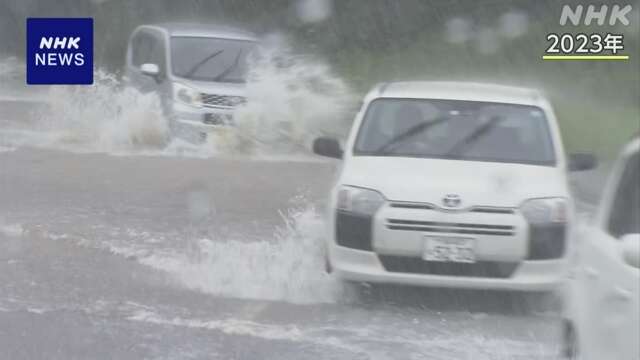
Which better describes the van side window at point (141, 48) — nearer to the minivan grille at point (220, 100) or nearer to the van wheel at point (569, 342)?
the minivan grille at point (220, 100)

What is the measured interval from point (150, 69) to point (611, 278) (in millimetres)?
9180

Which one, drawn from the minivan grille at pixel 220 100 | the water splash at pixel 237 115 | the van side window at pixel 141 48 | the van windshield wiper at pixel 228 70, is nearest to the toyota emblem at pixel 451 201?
the water splash at pixel 237 115

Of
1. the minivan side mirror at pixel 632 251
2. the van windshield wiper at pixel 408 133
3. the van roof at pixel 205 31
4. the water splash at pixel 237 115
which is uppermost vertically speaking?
the minivan side mirror at pixel 632 251

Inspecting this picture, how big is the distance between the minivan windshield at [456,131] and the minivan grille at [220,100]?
5.10 metres

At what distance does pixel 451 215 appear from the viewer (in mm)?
6082

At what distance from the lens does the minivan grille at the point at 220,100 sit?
39.4 feet

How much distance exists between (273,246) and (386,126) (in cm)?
164

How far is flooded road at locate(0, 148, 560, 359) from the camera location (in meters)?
5.66

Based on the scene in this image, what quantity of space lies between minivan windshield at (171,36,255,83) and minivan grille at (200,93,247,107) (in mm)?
225

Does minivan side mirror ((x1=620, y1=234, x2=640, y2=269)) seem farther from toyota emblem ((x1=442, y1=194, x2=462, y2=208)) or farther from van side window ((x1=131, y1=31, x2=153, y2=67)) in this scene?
van side window ((x1=131, y1=31, x2=153, y2=67))

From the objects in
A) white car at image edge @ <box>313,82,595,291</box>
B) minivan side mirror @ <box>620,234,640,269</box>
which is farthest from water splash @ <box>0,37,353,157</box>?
minivan side mirror @ <box>620,234,640,269</box>

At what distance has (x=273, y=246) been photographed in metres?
8.22

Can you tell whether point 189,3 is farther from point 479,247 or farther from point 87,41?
point 479,247

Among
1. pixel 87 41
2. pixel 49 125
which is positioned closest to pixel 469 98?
pixel 87 41
